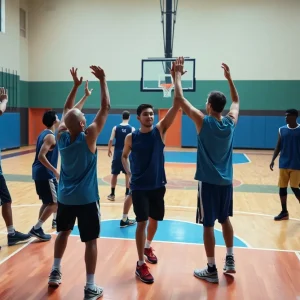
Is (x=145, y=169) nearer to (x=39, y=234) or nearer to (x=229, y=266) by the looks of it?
(x=229, y=266)

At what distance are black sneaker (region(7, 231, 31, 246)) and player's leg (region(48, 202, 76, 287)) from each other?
146cm

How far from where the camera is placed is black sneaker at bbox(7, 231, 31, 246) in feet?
16.3

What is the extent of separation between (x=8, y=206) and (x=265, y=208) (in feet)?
15.6

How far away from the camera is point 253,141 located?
18.7 meters

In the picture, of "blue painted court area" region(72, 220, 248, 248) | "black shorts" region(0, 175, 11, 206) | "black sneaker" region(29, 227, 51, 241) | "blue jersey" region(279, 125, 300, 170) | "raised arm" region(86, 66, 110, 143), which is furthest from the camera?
"blue jersey" region(279, 125, 300, 170)

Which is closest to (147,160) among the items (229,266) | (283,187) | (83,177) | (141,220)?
(141,220)

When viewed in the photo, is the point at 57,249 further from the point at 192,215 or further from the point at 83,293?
the point at 192,215

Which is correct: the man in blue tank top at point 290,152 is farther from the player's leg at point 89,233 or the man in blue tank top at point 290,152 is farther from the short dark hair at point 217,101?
the player's leg at point 89,233

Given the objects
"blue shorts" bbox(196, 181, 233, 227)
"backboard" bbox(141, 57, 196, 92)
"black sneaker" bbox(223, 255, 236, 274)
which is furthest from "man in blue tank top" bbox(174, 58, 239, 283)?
"backboard" bbox(141, 57, 196, 92)

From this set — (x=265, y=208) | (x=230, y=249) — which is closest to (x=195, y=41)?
(x=265, y=208)

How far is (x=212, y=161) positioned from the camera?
3814mm

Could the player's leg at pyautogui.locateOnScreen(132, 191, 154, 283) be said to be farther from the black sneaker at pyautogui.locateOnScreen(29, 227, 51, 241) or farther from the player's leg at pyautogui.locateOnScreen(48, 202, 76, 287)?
the black sneaker at pyautogui.locateOnScreen(29, 227, 51, 241)

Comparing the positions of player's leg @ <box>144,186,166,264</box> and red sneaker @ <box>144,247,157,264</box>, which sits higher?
player's leg @ <box>144,186,166,264</box>

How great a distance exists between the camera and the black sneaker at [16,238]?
4.98 m
